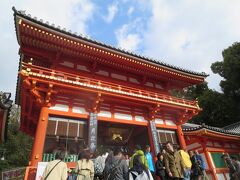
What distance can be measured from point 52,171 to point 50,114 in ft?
21.2

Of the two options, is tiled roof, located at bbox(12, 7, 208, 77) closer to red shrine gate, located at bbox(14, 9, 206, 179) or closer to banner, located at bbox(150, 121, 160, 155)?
red shrine gate, located at bbox(14, 9, 206, 179)

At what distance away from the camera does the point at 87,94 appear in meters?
12.1

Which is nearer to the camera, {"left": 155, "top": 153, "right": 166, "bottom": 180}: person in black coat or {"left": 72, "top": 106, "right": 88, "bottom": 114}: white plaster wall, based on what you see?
{"left": 155, "top": 153, "right": 166, "bottom": 180}: person in black coat

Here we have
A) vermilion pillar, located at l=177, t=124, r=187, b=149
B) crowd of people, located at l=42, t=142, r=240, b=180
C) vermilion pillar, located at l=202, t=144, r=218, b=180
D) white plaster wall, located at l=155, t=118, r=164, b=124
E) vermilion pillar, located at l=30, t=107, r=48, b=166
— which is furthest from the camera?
vermilion pillar, located at l=202, t=144, r=218, b=180

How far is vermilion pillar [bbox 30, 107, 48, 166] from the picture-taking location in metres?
9.75

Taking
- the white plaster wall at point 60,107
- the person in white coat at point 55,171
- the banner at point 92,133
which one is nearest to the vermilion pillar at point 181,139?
the banner at point 92,133

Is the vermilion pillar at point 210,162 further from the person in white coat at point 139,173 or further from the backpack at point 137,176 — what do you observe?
the backpack at point 137,176

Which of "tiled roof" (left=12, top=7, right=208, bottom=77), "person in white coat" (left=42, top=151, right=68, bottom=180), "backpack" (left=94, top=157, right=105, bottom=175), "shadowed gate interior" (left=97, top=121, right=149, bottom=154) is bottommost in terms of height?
"person in white coat" (left=42, top=151, right=68, bottom=180)

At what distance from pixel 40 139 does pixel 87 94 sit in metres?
3.44

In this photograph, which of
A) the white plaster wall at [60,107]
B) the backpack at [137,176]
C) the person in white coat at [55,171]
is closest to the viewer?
the person in white coat at [55,171]

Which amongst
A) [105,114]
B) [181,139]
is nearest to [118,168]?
[105,114]

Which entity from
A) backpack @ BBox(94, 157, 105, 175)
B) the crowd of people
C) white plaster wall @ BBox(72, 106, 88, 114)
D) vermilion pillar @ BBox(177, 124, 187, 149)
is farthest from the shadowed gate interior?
backpack @ BBox(94, 157, 105, 175)

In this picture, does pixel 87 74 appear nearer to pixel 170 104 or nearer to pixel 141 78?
pixel 141 78

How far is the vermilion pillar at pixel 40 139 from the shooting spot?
32.0 ft
